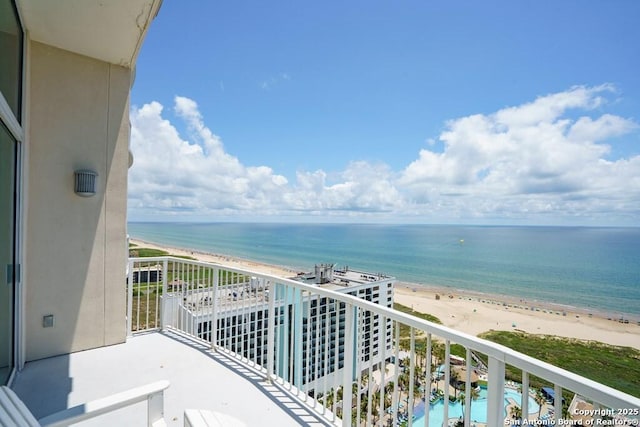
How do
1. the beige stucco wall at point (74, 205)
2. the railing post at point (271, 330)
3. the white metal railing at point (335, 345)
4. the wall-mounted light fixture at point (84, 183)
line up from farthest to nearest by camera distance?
the wall-mounted light fixture at point (84, 183)
the beige stucco wall at point (74, 205)
the railing post at point (271, 330)
the white metal railing at point (335, 345)

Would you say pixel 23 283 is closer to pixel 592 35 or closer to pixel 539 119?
pixel 592 35

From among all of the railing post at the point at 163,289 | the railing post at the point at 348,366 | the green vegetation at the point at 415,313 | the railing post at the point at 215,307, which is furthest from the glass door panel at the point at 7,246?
the green vegetation at the point at 415,313

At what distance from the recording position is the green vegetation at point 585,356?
39.2 feet

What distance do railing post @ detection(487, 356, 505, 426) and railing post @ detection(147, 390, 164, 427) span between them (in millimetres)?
1364

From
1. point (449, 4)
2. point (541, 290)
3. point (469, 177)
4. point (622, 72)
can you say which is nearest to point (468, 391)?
point (449, 4)

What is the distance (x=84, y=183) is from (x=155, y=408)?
8.72 ft

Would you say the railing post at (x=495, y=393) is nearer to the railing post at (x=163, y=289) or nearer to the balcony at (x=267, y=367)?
the balcony at (x=267, y=367)

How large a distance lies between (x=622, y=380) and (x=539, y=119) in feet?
93.8

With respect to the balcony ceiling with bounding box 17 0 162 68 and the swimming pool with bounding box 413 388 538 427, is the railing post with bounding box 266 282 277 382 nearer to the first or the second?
the balcony ceiling with bounding box 17 0 162 68

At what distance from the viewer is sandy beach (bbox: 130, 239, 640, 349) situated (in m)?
17.0

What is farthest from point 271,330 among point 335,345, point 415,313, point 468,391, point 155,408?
point 415,313

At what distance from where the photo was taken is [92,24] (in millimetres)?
2588

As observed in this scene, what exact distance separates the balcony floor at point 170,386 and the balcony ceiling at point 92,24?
3.08m

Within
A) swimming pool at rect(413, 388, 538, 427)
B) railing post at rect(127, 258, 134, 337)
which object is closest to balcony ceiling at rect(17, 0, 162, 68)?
railing post at rect(127, 258, 134, 337)
